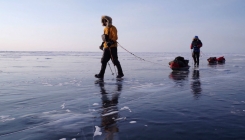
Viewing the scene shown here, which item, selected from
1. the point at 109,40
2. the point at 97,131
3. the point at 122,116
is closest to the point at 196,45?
the point at 109,40

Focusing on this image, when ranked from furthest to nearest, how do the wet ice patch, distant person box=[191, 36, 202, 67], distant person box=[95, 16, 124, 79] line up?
distant person box=[191, 36, 202, 67], distant person box=[95, 16, 124, 79], the wet ice patch

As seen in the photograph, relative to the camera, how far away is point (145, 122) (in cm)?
339

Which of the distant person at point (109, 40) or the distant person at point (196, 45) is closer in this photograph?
the distant person at point (109, 40)

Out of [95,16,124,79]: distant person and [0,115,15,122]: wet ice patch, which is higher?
[95,16,124,79]: distant person

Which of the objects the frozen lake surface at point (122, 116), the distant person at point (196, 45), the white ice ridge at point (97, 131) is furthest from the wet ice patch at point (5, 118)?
the distant person at point (196, 45)

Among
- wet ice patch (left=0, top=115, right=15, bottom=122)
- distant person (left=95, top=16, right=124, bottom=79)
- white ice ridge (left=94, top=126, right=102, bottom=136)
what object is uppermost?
distant person (left=95, top=16, right=124, bottom=79)

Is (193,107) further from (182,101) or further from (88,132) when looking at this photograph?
(88,132)

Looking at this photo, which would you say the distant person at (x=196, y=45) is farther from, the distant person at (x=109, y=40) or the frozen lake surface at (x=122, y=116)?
the frozen lake surface at (x=122, y=116)

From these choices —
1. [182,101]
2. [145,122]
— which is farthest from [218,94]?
[145,122]

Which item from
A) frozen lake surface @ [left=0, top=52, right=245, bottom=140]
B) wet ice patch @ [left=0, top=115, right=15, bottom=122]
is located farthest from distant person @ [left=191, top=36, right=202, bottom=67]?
wet ice patch @ [left=0, top=115, right=15, bottom=122]

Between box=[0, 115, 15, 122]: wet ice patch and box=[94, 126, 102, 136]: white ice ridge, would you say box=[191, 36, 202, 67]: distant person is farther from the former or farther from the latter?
box=[0, 115, 15, 122]: wet ice patch

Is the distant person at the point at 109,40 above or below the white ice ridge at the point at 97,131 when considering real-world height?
above

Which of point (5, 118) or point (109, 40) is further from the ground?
point (109, 40)

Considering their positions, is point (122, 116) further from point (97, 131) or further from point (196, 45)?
point (196, 45)
